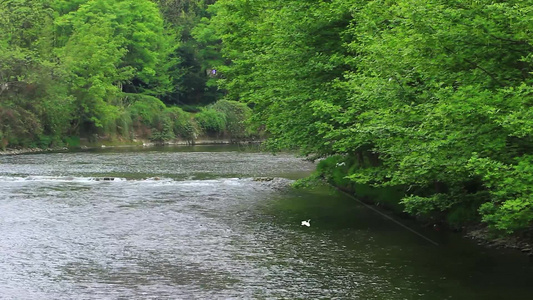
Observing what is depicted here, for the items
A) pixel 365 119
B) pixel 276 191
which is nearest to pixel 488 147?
pixel 365 119

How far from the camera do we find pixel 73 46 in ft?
251

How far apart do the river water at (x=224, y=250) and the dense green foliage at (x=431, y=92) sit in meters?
1.61

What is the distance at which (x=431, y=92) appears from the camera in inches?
758

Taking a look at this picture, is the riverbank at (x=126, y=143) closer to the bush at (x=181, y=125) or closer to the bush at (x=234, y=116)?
the bush at (x=181, y=125)

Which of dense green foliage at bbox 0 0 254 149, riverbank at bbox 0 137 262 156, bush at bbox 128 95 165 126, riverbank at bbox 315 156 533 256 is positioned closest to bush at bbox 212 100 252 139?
dense green foliage at bbox 0 0 254 149

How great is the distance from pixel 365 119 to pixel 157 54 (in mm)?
73559

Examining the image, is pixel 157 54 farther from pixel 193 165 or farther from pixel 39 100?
pixel 193 165

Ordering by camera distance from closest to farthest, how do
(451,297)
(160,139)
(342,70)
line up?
(451,297), (342,70), (160,139)

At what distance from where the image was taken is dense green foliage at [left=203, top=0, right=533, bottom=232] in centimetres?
1617

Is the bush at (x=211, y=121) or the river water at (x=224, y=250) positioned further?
the bush at (x=211, y=121)

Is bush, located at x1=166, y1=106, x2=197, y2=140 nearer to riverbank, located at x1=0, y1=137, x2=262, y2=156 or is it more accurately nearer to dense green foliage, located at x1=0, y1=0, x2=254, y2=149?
dense green foliage, located at x1=0, y1=0, x2=254, y2=149

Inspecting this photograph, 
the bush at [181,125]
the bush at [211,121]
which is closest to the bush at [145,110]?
the bush at [181,125]

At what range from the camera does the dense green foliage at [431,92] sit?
53.1 feet

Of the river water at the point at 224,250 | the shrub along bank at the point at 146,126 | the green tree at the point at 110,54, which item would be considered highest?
the green tree at the point at 110,54
